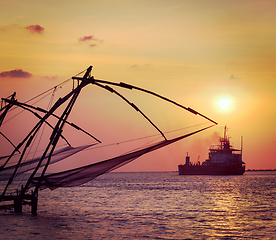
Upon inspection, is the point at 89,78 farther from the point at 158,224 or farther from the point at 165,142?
the point at 158,224

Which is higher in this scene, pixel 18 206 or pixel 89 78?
pixel 89 78

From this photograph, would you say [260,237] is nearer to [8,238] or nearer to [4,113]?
[8,238]

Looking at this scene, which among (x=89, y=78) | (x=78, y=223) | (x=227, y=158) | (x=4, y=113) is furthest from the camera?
(x=227, y=158)

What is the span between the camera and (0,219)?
26.3m

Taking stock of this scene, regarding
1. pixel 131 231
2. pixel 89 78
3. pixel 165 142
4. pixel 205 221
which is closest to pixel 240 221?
pixel 205 221

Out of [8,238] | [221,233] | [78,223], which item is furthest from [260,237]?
[8,238]

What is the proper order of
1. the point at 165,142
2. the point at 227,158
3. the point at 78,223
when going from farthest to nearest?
the point at 227,158, the point at 78,223, the point at 165,142

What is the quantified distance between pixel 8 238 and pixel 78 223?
6304 millimetres

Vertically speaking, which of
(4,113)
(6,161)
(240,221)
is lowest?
(240,221)

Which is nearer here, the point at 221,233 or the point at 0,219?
the point at 221,233

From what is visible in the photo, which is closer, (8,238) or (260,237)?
(8,238)

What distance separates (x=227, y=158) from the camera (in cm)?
16062

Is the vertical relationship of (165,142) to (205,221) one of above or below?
above

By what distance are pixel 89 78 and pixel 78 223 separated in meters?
9.45
